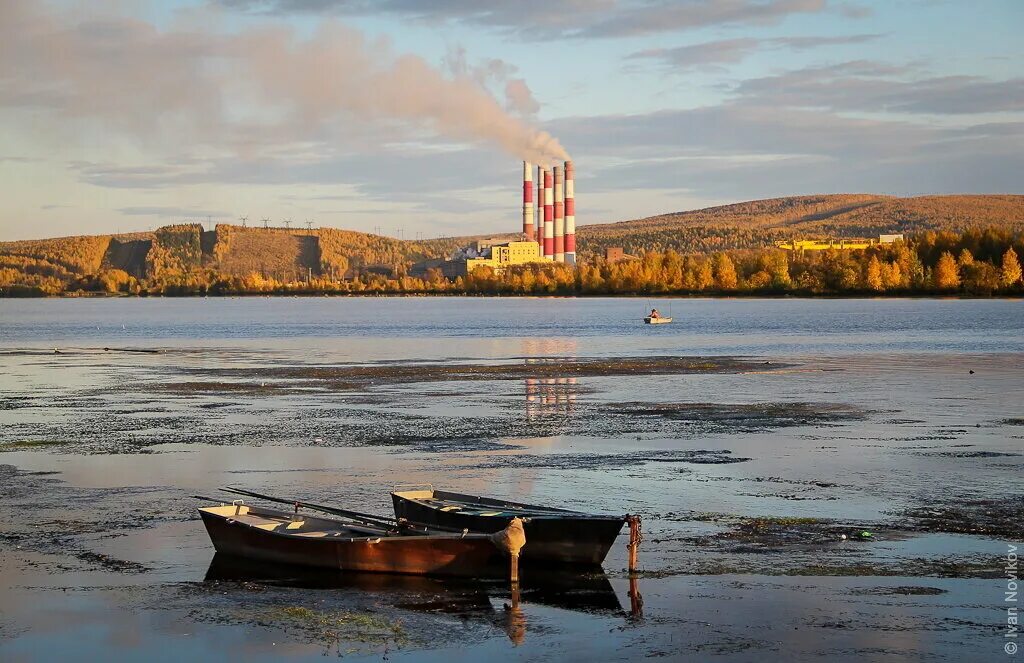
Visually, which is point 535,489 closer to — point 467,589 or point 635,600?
point 467,589

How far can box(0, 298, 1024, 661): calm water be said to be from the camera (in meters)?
15.4

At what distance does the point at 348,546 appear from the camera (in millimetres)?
18438

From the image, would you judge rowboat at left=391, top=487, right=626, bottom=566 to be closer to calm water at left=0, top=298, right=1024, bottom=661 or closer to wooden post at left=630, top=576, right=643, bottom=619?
calm water at left=0, top=298, right=1024, bottom=661

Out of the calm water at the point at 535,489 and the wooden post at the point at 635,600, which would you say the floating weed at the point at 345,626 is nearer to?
the calm water at the point at 535,489

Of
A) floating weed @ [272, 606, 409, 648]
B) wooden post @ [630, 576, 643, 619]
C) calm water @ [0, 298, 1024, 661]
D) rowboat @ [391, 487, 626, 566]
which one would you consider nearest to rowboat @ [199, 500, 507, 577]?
calm water @ [0, 298, 1024, 661]

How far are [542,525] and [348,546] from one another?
272 cm

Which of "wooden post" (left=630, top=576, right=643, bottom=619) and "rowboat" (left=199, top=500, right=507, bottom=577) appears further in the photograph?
"rowboat" (left=199, top=500, right=507, bottom=577)

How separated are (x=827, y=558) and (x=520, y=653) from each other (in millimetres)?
5734

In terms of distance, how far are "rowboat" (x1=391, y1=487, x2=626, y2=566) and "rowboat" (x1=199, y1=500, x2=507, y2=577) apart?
669mm

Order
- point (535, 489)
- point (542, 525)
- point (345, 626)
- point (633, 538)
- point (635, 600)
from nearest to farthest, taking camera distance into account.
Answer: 1. point (345, 626)
2. point (635, 600)
3. point (633, 538)
4. point (542, 525)
5. point (535, 489)

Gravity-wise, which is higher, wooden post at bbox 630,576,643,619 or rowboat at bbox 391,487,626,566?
rowboat at bbox 391,487,626,566

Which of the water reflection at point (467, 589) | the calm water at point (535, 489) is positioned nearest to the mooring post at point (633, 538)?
the calm water at point (535, 489)

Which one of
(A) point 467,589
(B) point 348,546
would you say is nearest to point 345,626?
(A) point 467,589

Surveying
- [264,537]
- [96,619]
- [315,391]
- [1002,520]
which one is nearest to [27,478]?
[264,537]
